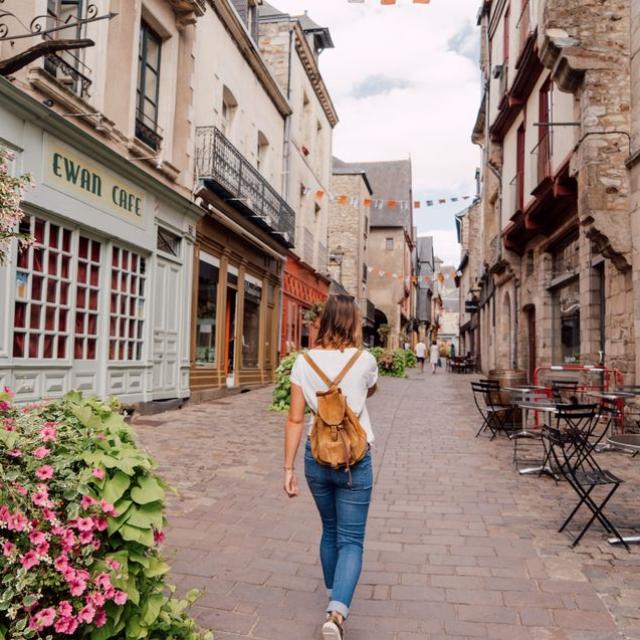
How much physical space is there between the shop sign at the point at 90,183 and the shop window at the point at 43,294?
61cm

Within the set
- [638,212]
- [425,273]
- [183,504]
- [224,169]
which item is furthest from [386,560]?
[425,273]

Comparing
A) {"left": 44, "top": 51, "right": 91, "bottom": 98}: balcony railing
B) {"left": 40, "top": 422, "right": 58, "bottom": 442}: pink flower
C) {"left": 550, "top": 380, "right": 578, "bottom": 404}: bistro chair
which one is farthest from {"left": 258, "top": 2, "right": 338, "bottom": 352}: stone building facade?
{"left": 40, "top": 422, "right": 58, "bottom": 442}: pink flower

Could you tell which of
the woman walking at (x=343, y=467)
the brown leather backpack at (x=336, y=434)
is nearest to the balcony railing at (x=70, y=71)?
the woman walking at (x=343, y=467)

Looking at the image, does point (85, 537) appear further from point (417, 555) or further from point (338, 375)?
point (417, 555)

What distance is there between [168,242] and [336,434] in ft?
31.6

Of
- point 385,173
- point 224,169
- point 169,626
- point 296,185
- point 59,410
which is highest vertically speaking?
point 385,173

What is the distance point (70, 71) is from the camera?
344 inches

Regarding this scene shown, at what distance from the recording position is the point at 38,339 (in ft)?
27.3

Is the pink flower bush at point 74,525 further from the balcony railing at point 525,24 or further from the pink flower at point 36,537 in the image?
the balcony railing at point 525,24

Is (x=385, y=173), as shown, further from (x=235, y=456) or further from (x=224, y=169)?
(x=235, y=456)

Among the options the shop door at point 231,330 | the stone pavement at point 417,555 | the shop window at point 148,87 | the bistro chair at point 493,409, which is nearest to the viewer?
the stone pavement at point 417,555

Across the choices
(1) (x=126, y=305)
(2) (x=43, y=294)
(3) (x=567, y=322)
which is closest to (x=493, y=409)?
(1) (x=126, y=305)

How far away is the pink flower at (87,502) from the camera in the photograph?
7.00 feet

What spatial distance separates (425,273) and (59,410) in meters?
71.1
